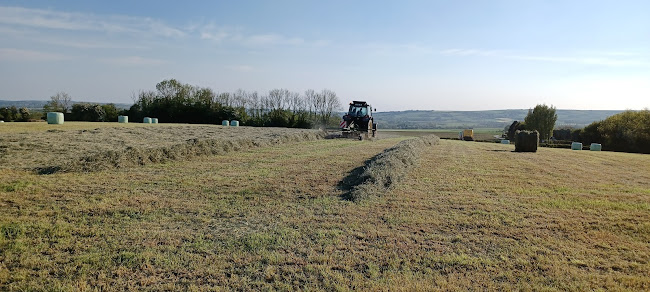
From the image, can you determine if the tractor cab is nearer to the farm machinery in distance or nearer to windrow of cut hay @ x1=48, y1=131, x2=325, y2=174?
the farm machinery in distance

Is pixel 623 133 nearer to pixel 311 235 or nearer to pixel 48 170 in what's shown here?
pixel 311 235

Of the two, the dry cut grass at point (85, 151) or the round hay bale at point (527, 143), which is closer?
the dry cut grass at point (85, 151)

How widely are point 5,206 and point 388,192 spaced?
6642 mm

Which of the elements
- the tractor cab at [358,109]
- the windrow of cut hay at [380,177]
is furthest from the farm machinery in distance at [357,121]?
the windrow of cut hay at [380,177]

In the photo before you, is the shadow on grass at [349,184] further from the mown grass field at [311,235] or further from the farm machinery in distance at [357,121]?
the farm machinery in distance at [357,121]

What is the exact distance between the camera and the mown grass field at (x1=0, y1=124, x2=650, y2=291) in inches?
148

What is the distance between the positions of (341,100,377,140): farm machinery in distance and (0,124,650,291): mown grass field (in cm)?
1738

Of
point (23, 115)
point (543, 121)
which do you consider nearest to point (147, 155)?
point (23, 115)

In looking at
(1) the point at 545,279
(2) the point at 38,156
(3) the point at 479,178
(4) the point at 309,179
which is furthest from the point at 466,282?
(2) the point at 38,156

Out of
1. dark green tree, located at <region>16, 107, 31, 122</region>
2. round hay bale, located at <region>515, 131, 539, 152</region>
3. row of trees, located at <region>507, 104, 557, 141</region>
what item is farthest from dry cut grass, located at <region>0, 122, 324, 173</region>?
row of trees, located at <region>507, 104, 557, 141</region>

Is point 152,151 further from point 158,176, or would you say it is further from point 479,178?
point 479,178

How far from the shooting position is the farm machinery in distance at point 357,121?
2627 centimetres

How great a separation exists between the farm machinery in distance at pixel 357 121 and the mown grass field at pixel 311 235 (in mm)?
17382

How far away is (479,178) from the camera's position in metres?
9.60
